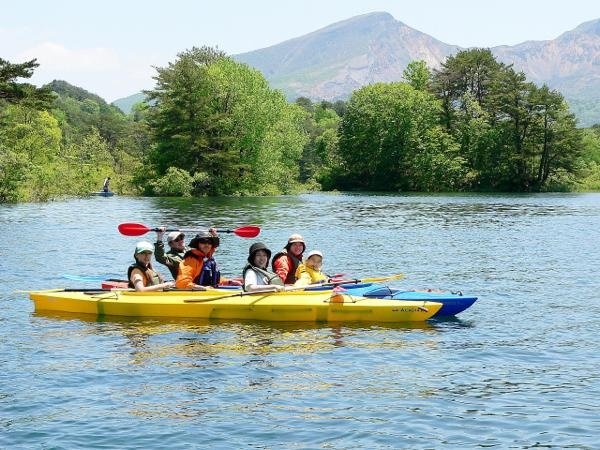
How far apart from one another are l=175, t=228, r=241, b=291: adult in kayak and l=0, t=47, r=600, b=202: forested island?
A: 29.5 m

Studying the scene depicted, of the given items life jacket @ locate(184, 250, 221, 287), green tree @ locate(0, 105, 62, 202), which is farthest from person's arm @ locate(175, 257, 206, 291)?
green tree @ locate(0, 105, 62, 202)

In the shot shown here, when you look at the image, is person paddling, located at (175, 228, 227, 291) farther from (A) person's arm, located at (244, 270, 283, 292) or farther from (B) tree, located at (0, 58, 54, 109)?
(B) tree, located at (0, 58, 54, 109)

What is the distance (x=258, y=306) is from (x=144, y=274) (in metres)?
2.58

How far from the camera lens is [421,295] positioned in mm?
15539

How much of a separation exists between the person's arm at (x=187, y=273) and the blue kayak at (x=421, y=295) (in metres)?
2.95

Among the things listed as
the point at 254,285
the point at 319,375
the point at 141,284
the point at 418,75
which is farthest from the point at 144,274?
the point at 418,75

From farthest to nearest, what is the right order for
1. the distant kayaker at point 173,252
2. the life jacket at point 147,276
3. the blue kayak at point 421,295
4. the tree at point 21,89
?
the tree at point 21,89, the distant kayaker at point 173,252, the life jacket at point 147,276, the blue kayak at point 421,295

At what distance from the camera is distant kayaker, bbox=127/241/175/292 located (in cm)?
1559

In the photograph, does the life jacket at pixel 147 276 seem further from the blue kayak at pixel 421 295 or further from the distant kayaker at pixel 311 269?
the blue kayak at pixel 421 295

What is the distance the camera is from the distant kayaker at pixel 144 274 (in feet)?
51.2

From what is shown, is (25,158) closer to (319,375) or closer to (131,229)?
(131,229)

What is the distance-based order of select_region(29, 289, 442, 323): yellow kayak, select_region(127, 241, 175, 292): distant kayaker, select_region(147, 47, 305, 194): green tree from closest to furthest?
select_region(29, 289, 442, 323): yellow kayak, select_region(127, 241, 175, 292): distant kayaker, select_region(147, 47, 305, 194): green tree

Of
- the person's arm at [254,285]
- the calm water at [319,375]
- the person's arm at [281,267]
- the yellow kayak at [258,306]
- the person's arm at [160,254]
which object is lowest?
the calm water at [319,375]

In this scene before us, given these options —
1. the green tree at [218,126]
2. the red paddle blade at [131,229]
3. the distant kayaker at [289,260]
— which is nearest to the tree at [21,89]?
the green tree at [218,126]
